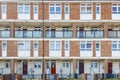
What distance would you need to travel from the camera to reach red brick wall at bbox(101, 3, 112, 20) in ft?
182

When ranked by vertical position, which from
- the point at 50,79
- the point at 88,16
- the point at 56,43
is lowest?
the point at 50,79

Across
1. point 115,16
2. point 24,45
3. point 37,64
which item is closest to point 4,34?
point 24,45

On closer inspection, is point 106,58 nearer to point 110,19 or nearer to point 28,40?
point 110,19

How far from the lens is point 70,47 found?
54719 mm

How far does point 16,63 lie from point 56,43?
6036mm

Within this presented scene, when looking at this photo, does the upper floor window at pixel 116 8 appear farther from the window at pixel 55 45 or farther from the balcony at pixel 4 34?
the balcony at pixel 4 34

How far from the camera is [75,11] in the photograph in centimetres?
5553

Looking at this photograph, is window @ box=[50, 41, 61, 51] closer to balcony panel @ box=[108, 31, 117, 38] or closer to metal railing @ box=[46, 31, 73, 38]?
metal railing @ box=[46, 31, 73, 38]

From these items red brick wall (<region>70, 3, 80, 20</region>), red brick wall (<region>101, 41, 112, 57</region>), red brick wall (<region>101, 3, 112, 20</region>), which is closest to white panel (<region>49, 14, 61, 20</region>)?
red brick wall (<region>70, 3, 80, 20</region>)

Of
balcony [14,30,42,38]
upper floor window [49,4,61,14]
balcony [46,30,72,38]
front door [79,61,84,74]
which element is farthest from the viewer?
front door [79,61,84,74]

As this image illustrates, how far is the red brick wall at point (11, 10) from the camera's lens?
181 feet

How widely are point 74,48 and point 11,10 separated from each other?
9632 millimetres

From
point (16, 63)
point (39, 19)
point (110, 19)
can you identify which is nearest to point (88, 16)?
point (110, 19)

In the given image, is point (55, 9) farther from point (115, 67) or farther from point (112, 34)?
point (115, 67)
